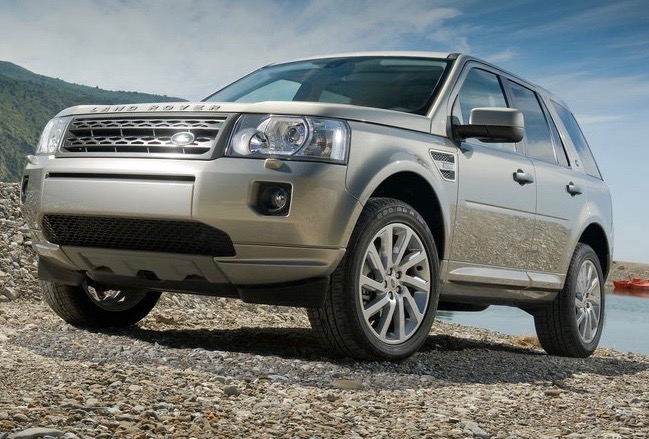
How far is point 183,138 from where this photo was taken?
207 inches

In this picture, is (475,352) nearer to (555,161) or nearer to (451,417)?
(555,161)

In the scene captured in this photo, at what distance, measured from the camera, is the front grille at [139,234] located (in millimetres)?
5176

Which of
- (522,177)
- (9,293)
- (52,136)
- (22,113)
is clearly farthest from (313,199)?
(22,113)

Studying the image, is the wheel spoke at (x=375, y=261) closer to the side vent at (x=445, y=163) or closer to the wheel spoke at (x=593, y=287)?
the side vent at (x=445, y=163)

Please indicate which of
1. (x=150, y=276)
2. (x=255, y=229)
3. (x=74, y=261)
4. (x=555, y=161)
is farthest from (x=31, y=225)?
(x=555, y=161)

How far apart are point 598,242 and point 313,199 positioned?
424 centimetres

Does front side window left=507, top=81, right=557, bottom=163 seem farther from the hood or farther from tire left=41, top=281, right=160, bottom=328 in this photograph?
tire left=41, top=281, right=160, bottom=328

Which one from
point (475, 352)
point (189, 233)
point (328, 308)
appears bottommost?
point (475, 352)

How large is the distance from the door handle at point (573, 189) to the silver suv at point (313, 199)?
667 millimetres

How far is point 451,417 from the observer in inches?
167

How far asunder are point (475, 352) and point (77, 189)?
309 cm

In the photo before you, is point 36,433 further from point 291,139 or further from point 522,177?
point 522,177

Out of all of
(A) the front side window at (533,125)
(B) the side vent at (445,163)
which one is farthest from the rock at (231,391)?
(A) the front side window at (533,125)

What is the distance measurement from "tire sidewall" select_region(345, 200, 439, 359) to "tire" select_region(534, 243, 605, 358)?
235 cm
